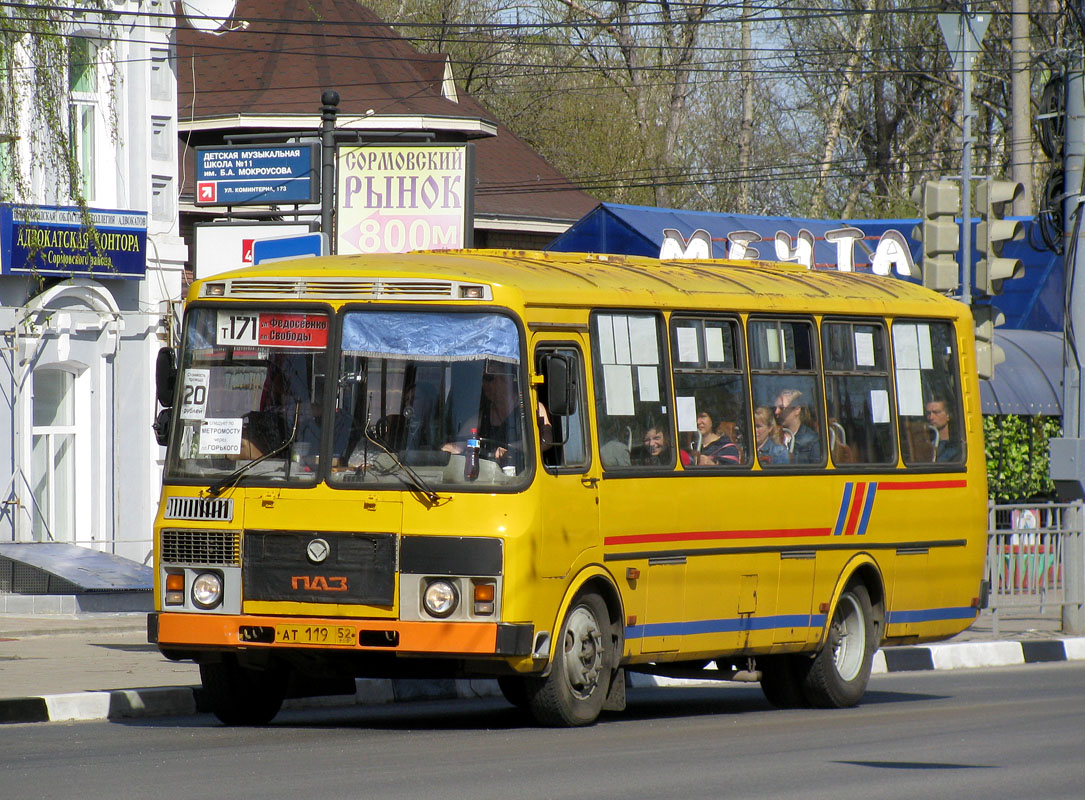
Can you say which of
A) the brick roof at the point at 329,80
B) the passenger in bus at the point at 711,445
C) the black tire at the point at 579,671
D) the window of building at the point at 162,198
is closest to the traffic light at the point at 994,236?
the passenger in bus at the point at 711,445

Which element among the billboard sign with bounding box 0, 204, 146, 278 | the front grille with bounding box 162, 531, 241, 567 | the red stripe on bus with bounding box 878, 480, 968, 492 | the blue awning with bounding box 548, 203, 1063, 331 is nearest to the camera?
the front grille with bounding box 162, 531, 241, 567

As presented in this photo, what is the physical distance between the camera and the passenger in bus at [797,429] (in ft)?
42.4

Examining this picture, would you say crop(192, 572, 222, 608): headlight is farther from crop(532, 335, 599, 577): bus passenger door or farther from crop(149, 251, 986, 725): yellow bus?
crop(532, 335, 599, 577): bus passenger door

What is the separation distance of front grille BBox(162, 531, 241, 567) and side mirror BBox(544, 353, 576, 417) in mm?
1887

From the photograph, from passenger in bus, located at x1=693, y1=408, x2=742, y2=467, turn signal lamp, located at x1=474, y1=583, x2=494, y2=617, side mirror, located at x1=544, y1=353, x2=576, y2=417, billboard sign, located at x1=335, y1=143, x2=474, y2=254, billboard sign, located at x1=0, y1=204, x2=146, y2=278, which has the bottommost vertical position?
turn signal lamp, located at x1=474, y1=583, x2=494, y2=617

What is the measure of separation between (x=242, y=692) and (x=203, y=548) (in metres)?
1.07

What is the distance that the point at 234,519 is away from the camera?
1088cm

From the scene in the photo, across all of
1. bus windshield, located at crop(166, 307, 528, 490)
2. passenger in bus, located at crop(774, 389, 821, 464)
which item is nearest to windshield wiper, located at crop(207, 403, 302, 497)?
bus windshield, located at crop(166, 307, 528, 490)

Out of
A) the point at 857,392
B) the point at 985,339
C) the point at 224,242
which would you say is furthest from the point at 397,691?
the point at 985,339

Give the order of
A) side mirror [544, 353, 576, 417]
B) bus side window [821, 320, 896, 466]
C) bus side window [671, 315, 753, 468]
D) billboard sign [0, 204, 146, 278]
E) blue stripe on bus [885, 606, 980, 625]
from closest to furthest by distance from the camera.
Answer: side mirror [544, 353, 576, 417] → bus side window [671, 315, 753, 468] → bus side window [821, 320, 896, 466] → blue stripe on bus [885, 606, 980, 625] → billboard sign [0, 204, 146, 278]

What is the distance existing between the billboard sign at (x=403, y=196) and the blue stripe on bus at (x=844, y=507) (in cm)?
576

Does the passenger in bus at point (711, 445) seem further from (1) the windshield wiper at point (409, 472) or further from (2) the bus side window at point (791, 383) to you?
(1) the windshield wiper at point (409, 472)

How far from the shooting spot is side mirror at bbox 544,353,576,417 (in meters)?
10.7

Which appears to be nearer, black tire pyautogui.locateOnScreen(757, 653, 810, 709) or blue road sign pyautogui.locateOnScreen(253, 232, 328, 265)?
black tire pyautogui.locateOnScreen(757, 653, 810, 709)
